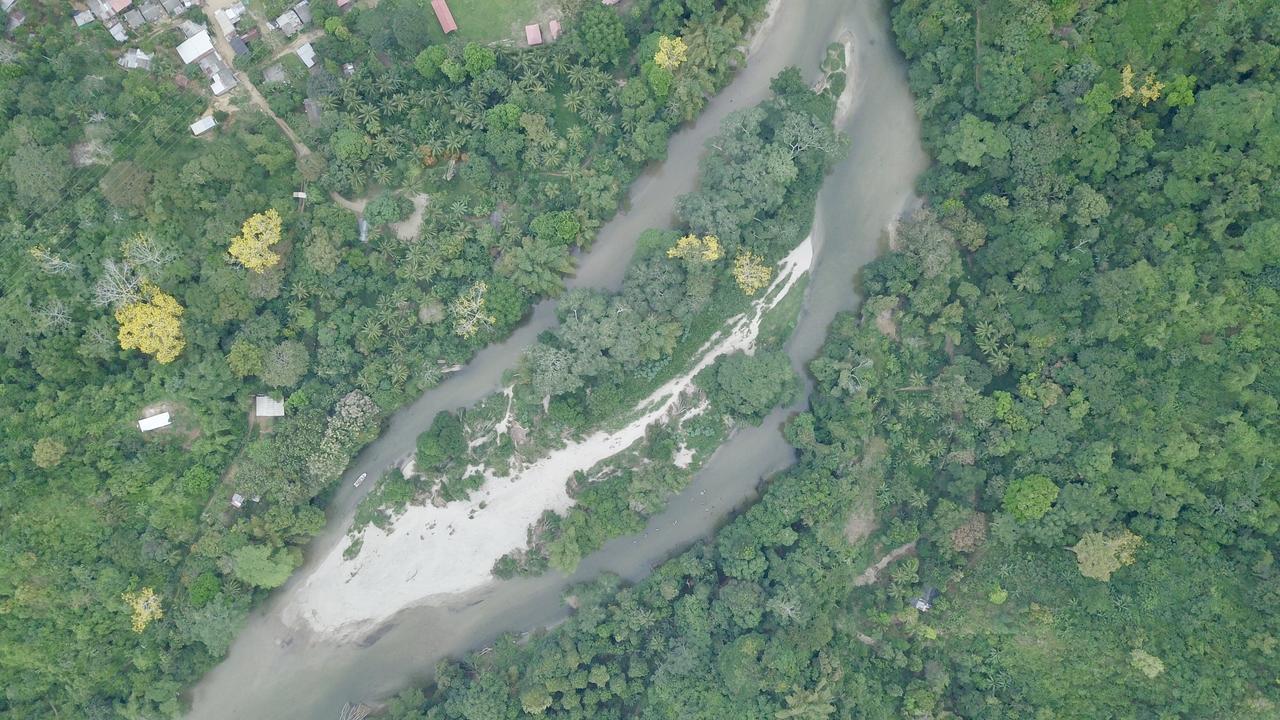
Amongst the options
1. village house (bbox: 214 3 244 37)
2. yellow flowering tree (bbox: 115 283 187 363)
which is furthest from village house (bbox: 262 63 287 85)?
yellow flowering tree (bbox: 115 283 187 363)

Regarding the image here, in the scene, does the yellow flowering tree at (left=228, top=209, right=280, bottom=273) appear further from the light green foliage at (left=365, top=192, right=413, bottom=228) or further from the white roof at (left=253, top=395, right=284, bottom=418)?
the white roof at (left=253, top=395, right=284, bottom=418)

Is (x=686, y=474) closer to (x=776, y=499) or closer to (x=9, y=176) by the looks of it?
(x=776, y=499)

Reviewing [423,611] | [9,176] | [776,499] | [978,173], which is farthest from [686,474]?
[9,176]

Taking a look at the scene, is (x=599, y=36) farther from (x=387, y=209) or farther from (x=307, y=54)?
(x=307, y=54)

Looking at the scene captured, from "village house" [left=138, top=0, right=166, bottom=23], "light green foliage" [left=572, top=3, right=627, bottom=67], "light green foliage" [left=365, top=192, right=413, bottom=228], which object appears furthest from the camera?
"village house" [left=138, top=0, right=166, bottom=23]

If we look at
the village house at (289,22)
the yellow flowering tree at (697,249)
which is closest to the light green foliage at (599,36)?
the yellow flowering tree at (697,249)
